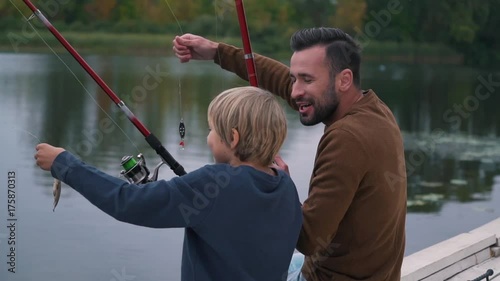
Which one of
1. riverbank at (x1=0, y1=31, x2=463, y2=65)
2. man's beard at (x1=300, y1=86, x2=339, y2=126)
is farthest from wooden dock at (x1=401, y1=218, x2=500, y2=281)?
riverbank at (x1=0, y1=31, x2=463, y2=65)

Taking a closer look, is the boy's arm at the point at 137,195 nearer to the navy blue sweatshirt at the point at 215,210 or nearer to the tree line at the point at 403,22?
the navy blue sweatshirt at the point at 215,210

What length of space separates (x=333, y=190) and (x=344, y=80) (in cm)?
29

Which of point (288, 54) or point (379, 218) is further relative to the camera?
point (288, 54)

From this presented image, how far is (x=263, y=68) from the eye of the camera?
111 inches

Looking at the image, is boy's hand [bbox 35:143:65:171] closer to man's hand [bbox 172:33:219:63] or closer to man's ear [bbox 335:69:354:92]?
man's ear [bbox 335:69:354:92]

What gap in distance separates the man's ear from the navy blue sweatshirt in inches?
13.2

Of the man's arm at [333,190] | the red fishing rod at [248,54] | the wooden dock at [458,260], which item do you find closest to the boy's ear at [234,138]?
the man's arm at [333,190]

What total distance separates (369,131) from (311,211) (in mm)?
228

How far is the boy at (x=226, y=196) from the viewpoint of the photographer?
1.84 meters

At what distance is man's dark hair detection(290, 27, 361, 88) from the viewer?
2213mm

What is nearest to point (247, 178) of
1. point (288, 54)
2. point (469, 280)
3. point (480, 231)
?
point (469, 280)

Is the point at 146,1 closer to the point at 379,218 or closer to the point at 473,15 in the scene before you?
the point at 379,218

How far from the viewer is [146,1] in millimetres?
8672

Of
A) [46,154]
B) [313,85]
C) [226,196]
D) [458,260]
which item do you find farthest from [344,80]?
[458,260]
